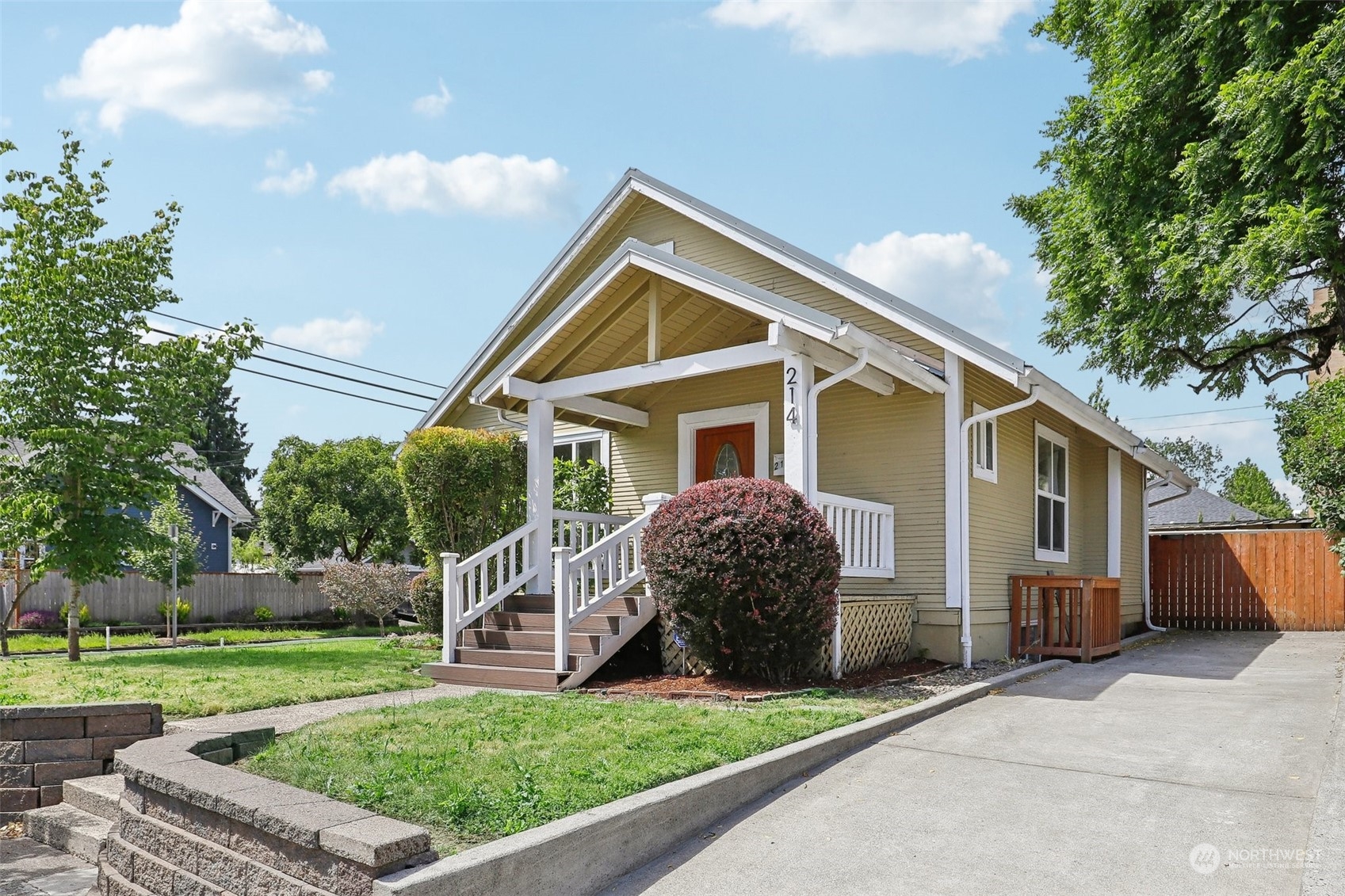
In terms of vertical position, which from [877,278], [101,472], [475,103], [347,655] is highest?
[475,103]

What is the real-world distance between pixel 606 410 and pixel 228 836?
877cm

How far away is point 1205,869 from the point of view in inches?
167

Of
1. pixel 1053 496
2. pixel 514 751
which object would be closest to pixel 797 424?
pixel 514 751

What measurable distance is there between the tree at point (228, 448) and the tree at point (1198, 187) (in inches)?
1881

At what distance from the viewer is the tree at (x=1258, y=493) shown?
44.8m

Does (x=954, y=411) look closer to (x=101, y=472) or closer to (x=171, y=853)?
(x=171, y=853)

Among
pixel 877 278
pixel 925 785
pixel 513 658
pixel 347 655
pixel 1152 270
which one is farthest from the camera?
pixel 1152 270

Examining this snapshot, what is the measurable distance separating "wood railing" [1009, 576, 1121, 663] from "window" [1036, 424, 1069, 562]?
4.66 ft

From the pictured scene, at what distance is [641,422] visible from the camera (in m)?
13.1

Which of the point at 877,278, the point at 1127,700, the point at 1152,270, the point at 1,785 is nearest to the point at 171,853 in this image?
the point at 1,785

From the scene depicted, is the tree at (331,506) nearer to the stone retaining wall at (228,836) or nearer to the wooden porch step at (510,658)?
the wooden porch step at (510,658)

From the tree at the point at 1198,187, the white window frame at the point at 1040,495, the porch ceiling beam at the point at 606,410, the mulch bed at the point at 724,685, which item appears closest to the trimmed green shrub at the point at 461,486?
the porch ceiling beam at the point at 606,410

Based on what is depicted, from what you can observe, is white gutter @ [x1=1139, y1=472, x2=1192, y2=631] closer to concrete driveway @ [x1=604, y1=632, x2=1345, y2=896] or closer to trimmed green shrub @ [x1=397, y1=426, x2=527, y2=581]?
concrete driveway @ [x1=604, y1=632, x2=1345, y2=896]

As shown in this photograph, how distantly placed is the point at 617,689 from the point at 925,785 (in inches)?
142
